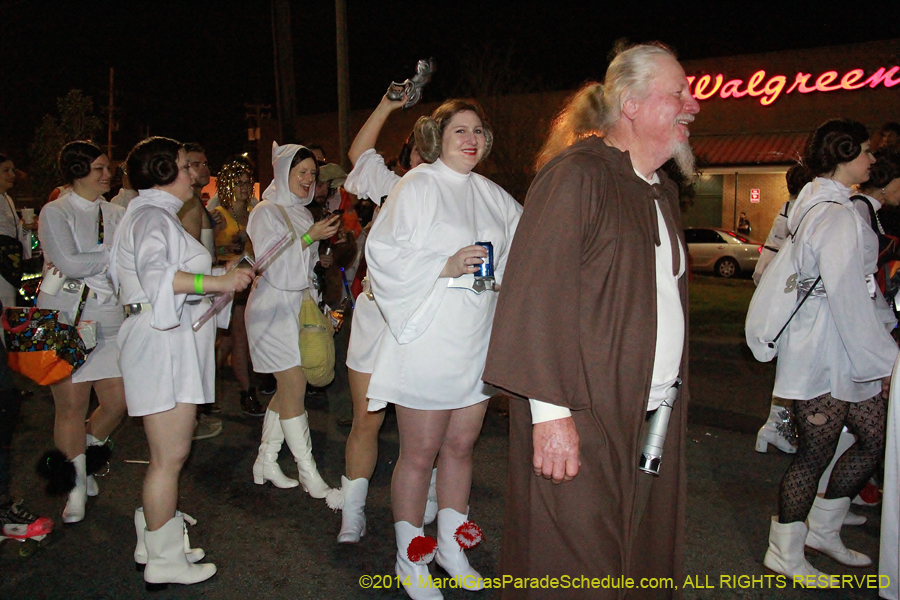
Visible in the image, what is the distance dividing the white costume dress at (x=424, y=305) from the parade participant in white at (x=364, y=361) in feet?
1.97

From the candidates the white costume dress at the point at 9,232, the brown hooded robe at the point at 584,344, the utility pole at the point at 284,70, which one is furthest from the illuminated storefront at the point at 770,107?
the brown hooded robe at the point at 584,344

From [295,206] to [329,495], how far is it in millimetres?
1851

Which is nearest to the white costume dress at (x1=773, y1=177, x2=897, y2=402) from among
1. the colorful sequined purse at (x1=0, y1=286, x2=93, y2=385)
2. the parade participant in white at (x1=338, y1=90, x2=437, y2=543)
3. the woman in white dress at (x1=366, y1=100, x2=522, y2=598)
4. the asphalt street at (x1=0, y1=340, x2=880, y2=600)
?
the asphalt street at (x1=0, y1=340, x2=880, y2=600)

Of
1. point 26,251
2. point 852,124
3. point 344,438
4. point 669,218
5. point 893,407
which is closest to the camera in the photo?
point 669,218

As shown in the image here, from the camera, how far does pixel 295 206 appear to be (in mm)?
4723

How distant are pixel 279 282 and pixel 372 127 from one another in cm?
117

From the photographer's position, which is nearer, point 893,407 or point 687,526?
point 893,407

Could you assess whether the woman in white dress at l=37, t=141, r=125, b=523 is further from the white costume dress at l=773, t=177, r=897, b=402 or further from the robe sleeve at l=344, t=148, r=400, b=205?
the white costume dress at l=773, t=177, r=897, b=402

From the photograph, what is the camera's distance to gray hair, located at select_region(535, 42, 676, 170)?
95.7 inches

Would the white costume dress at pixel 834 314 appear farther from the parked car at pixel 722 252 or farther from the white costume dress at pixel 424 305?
the parked car at pixel 722 252

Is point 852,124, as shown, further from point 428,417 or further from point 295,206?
point 295,206

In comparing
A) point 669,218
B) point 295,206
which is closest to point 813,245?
point 669,218

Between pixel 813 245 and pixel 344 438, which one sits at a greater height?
pixel 813 245

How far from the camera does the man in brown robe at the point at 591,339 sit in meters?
2.17
